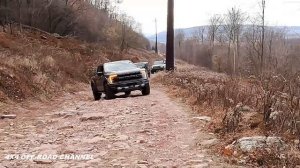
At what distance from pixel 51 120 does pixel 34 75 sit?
7.85m

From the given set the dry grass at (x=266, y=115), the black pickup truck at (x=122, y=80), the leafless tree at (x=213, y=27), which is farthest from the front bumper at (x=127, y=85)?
the leafless tree at (x=213, y=27)

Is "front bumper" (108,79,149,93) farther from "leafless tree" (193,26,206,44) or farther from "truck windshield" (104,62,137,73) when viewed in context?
"leafless tree" (193,26,206,44)

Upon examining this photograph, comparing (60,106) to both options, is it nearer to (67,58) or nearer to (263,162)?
(263,162)

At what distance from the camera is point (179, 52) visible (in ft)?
506

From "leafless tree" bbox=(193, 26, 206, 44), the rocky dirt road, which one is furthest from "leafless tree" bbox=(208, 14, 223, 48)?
the rocky dirt road

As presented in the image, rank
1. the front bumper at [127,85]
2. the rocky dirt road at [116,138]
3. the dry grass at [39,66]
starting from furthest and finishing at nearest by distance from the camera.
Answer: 1. the front bumper at [127,85]
2. the dry grass at [39,66]
3. the rocky dirt road at [116,138]

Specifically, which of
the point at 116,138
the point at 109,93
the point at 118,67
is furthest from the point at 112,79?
the point at 116,138

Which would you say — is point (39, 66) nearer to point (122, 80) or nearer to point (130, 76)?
point (122, 80)

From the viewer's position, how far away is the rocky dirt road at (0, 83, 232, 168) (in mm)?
6629

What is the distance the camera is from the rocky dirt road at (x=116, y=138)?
6629 millimetres

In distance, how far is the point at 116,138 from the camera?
8.27m

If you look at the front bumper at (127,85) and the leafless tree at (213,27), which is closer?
the front bumper at (127,85)

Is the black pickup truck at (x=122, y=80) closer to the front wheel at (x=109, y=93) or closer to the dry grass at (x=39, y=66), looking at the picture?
the front wheel at (x=109, y=93)

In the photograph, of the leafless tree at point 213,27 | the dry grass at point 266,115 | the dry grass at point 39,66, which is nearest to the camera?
the dry grass at point 266,115
